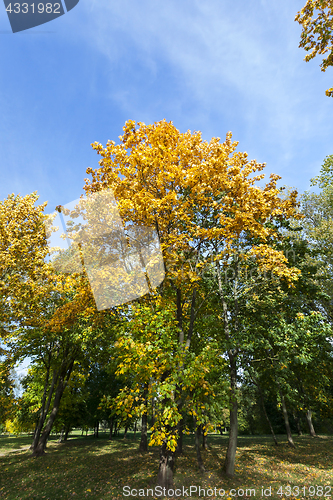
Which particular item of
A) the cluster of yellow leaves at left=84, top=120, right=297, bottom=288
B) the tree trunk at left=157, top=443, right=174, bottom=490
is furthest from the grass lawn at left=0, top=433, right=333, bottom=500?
the cluster of yellow leaves at left=84, top=120, right=297, bottom=288

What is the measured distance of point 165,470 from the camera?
8.11m

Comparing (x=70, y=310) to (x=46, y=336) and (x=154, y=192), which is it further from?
(x=46, y=336)

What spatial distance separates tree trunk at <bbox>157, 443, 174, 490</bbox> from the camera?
7988mm

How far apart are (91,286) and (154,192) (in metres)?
4.09

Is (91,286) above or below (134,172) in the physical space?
below

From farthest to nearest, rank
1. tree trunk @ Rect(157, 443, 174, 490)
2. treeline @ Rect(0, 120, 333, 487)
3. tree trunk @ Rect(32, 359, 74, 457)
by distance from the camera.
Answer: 1. tree trunk @ Rect(32, 359, 74, 457)
2. tree trunk @ Rect(157, 443, 174, 490)
3. treeline @ Rect(0, 120, 333, 487)

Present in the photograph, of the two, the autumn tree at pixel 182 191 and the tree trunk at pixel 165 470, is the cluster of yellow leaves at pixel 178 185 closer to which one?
the autumn tree at pixel 182 191

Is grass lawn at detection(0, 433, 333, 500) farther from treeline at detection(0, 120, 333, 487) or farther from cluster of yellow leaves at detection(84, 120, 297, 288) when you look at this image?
cluster of yellow leaves at detection(84, 120, 297, 288)

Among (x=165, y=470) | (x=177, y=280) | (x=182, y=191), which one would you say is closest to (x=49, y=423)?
(x=165, y=470)

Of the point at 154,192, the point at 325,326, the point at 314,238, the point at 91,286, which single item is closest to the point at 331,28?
the point at 154,192

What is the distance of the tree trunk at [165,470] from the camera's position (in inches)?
314

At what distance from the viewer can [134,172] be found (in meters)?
8.79

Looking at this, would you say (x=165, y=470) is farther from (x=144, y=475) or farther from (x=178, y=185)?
(x=178, y=185)

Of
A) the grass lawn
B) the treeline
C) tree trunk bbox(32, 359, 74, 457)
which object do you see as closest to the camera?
the treeline
